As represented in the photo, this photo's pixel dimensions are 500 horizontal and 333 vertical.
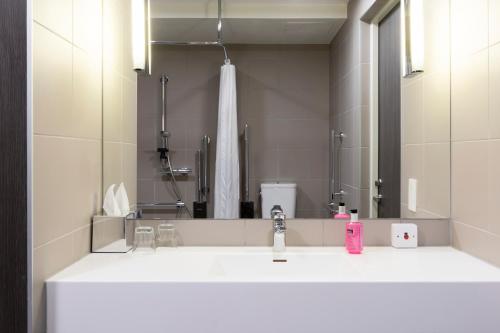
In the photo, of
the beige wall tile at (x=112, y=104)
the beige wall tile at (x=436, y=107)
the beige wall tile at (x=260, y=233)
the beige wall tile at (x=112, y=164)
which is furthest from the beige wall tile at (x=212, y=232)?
the beige wall tile at (x=436, y=107)

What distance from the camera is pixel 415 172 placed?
159 cm

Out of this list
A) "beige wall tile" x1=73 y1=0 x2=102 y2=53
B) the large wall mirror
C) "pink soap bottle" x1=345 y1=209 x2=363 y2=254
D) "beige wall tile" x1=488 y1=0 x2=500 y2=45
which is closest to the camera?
"beige wall tile" x1=488 y1=0 x2=500 y2=45

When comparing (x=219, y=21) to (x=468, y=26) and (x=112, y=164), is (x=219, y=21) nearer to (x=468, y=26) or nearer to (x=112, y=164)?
(x=112, y=164)

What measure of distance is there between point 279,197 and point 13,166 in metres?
0.84

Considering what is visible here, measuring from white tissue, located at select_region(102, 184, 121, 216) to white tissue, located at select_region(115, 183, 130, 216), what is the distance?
0.05 feet

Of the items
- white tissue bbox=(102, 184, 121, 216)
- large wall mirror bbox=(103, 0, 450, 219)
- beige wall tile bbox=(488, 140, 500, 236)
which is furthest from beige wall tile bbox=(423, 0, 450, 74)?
white tissue bbox=(102, 184, 121, 216)

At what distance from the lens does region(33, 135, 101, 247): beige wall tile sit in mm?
1091

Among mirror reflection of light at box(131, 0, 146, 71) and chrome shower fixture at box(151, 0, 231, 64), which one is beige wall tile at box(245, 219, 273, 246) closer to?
chrome shower fixture at box(151, 0, 231, 64)

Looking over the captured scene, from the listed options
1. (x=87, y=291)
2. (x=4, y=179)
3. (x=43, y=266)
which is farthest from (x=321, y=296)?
(x=4, y=179)

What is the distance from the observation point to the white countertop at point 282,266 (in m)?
1.12

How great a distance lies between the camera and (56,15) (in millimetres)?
1183

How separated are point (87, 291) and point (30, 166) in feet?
1.10

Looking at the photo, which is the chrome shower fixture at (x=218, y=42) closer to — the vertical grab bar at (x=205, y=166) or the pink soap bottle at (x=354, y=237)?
the vertical grab bar at (x=205, y=166)

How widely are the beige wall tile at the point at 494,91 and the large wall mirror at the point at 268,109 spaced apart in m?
0.27
